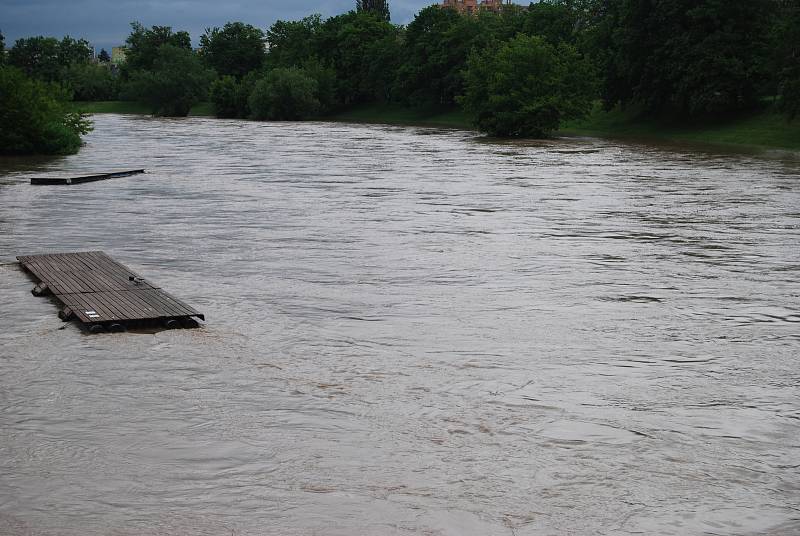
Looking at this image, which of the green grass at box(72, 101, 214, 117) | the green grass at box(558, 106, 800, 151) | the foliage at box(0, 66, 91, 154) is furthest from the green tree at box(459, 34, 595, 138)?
the green grass at box(72, 101, 214, 117)

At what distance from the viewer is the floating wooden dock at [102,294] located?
37.2ft

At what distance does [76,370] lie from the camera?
31.7 ft

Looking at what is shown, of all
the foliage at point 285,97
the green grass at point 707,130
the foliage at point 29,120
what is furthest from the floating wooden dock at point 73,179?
the foliage at point 285,97

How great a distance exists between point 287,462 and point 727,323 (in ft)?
20.4

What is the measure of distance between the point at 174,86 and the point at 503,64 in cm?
6578

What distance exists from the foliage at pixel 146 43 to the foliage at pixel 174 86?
37.6 metres

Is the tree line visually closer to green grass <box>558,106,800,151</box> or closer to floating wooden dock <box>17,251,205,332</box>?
green grass <box>558,106,800,151</box>

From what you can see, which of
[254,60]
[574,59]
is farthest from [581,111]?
[254,60]

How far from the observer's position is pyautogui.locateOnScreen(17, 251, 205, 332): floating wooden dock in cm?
1133

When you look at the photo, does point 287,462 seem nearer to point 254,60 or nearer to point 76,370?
point 76,370

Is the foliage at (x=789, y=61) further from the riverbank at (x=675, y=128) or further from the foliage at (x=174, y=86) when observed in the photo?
the foliage at (x=174, y=86)

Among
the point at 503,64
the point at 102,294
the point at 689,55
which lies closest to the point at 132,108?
the point at 503,64

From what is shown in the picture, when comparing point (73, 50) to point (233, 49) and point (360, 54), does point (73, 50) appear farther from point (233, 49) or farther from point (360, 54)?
Result: point (360, 54)

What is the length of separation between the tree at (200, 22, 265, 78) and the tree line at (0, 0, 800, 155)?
0.20 meters
